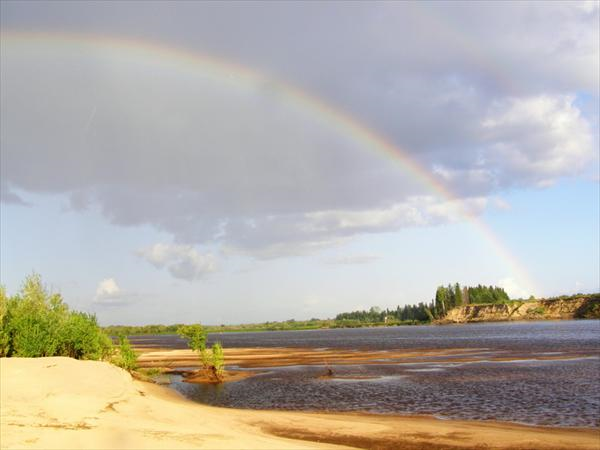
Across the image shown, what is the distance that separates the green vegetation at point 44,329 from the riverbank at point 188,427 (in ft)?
36.5

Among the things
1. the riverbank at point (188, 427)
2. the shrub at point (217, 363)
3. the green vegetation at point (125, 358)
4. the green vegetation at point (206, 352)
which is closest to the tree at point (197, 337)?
the green vegetation at point (206, 352)

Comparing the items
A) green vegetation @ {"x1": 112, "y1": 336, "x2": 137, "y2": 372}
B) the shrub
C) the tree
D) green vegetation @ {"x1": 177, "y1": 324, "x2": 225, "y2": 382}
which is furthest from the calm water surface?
green vegetation @ {"x1": 112, "y1": 336, "x2": 137, "y2": 372}

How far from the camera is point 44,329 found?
50.2m

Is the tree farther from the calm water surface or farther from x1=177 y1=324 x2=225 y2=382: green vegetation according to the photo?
the calm water surface

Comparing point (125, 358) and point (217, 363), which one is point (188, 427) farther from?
point (125, 358)

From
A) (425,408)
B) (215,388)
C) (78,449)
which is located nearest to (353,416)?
(425,408)

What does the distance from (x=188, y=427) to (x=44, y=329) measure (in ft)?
103

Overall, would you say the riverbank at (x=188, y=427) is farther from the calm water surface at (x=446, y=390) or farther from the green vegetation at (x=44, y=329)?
the green vegetation at (x=44, y=329)

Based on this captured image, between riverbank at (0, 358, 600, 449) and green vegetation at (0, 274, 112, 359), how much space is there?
1114cm

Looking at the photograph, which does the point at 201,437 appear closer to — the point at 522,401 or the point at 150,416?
the point at 150,416

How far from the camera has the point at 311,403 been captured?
40.3 meters

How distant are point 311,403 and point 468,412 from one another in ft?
41.4

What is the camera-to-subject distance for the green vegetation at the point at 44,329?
157ft

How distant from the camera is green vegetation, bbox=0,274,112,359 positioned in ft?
157
